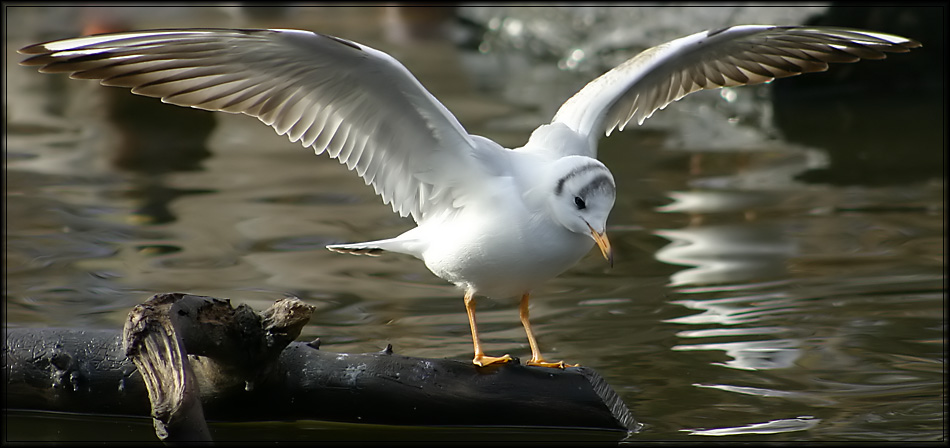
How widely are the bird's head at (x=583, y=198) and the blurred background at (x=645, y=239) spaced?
0.84 meters

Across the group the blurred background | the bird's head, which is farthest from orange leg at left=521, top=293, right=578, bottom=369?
the bird's head

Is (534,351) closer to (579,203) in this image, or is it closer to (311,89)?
(579,203)

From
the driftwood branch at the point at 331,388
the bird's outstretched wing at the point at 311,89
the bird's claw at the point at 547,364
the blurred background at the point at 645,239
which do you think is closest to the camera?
the bird's outstretched wing at the point at 311,89

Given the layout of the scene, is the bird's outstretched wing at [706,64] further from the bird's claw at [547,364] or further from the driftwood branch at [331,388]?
the driftwood branch at [331,388]

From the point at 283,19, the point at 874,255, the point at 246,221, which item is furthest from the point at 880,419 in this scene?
the point at 283,19

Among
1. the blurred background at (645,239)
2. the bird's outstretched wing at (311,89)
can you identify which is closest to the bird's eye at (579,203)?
the bird's outstretched wing at (311,89)

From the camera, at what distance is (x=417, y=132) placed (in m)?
4.46

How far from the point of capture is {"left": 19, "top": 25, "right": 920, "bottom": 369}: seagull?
4148mm

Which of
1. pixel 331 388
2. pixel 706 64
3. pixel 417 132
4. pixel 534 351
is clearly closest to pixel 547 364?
pixel 534 351

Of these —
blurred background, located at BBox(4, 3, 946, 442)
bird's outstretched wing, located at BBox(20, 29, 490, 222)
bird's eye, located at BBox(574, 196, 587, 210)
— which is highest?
bird's outstretched wing, located at BBox(20, 29, 490, 222)

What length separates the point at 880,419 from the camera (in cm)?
440

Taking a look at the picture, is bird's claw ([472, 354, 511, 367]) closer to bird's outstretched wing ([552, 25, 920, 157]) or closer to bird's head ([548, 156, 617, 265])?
bird's head ([548, 156, 617, 265])

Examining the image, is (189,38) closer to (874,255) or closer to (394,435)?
(394,435)

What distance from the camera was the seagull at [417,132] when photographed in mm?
4148
